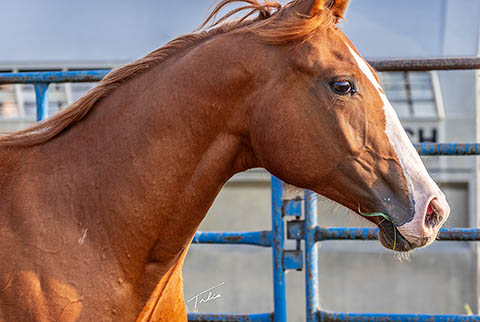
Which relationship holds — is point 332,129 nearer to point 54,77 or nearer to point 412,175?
point 412,175

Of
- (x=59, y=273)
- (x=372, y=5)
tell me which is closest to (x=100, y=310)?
(x=59, y=273)

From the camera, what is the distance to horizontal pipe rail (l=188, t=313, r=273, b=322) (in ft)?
9.56

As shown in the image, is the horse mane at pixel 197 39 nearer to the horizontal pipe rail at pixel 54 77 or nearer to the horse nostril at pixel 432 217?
the horse nostril at pixel 432 217

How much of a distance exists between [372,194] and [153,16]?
12.1m

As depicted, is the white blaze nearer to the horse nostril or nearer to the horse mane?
the horse nostril

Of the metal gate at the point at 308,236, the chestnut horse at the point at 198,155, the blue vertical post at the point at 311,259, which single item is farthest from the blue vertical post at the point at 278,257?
the chestnut horse at the point at 198,155

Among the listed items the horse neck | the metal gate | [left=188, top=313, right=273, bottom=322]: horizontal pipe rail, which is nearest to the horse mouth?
the horse neck

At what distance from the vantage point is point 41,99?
10.3ft

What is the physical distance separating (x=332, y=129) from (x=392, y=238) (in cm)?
39

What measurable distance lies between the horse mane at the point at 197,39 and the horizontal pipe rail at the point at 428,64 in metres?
0.88

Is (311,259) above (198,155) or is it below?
below

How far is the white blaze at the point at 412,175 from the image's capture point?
191 cm

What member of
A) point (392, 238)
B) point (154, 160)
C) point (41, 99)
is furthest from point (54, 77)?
point (392, 238)

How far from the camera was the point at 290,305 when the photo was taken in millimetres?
10078
